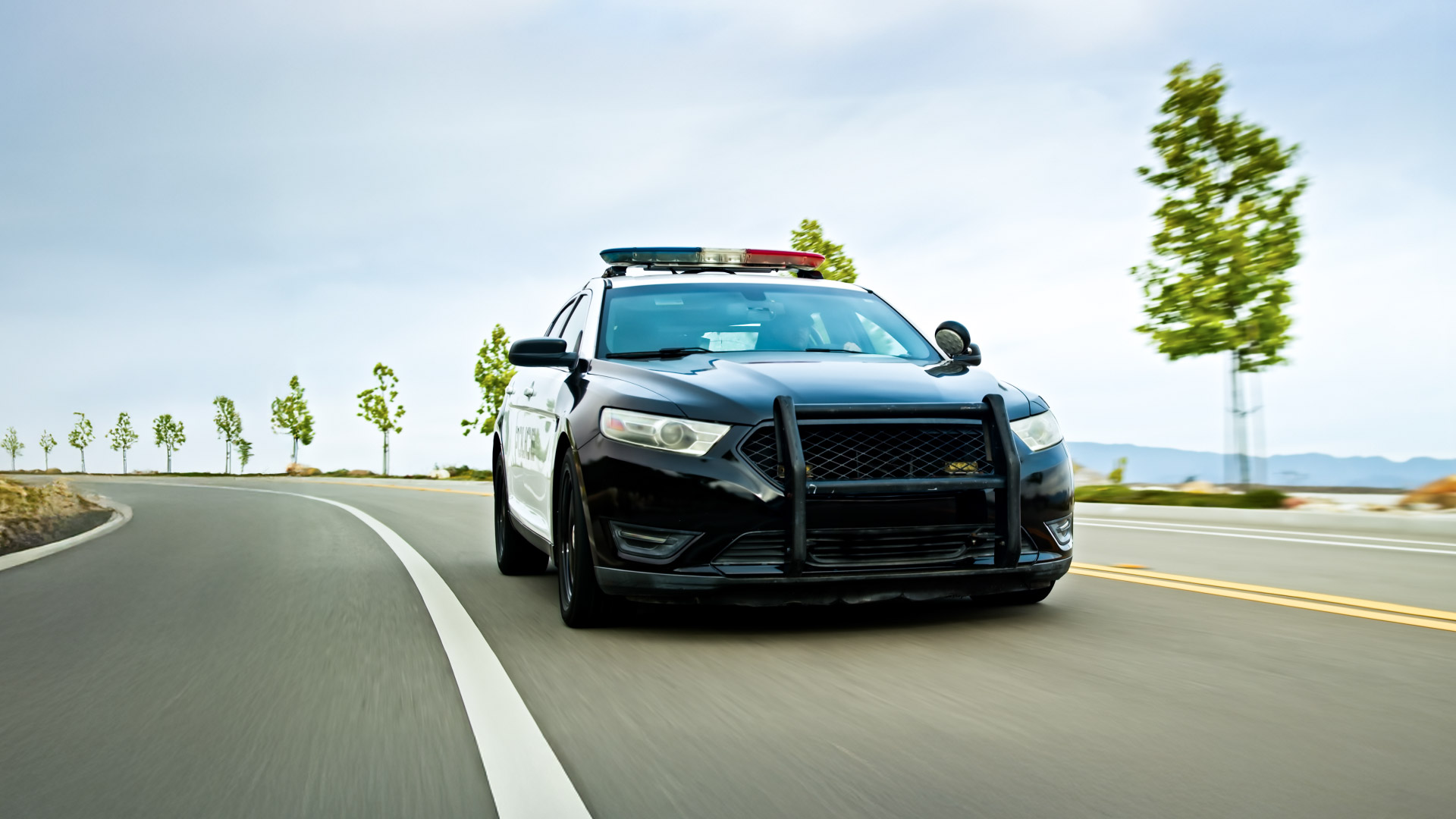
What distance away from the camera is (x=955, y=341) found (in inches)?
264

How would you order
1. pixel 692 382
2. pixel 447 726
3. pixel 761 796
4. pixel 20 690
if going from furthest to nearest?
pixel 692 382 < pixel 20 690 < pixel 447 726 < pixel 761 796

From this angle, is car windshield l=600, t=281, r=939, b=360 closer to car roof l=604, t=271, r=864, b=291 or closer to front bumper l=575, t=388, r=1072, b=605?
car roof l=604, t=271, r=864, b=291

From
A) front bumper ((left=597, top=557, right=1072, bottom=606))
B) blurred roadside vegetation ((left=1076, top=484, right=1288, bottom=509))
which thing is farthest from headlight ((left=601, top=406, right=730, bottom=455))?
blurred roadside vegetation ((left=1076, top=484, right=1288, bottom=509))

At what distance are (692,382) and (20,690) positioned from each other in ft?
9.00

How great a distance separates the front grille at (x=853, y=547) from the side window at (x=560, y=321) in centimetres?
355

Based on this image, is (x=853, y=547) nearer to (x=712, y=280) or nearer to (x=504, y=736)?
(x=504, y=736)

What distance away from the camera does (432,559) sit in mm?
9438

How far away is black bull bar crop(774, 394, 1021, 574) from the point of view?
4.98 m

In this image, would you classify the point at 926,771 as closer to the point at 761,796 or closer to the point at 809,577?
the point at 761,796

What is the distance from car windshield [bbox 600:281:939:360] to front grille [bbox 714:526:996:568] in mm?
1584

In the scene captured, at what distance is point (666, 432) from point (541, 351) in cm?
157

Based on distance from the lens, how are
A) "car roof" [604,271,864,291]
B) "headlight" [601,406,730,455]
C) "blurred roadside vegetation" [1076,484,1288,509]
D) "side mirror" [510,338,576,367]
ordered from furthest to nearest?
"blurred roadside vegetation" [1076,484,1288,509]
"car roof" [604,271,864,291]
"side mirror" [510,338,576,367]
"headlight" [601,406,730,455]

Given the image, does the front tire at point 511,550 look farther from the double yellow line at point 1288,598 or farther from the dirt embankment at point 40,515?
the dirt embankment at point 40,515

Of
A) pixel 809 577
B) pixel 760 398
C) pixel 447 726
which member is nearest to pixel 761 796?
pixel 447 726
